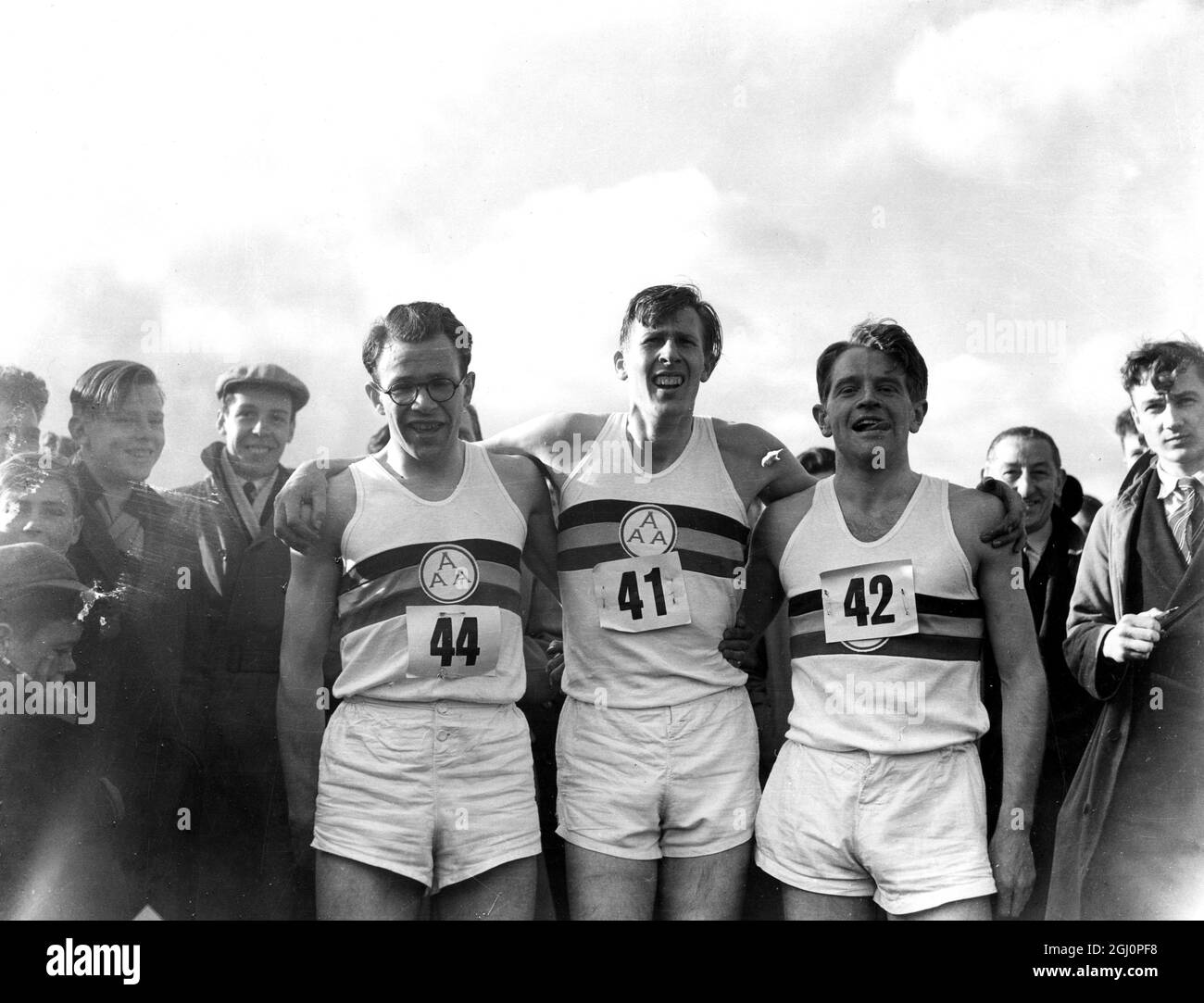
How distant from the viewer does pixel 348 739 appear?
289 cm

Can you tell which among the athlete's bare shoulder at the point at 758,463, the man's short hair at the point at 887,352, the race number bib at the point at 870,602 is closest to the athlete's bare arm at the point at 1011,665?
the race number bib at the point at 870,602

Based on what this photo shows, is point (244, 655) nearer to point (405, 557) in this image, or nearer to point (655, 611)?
point (405, 557)

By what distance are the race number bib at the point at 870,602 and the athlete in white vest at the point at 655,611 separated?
0.28 metres

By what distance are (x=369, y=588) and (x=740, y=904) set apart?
1.34 meters

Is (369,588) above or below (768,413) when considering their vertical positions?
below

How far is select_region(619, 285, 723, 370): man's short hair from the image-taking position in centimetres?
317

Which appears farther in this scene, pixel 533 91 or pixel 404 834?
pixel 533 91

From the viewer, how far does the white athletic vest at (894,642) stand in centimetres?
288

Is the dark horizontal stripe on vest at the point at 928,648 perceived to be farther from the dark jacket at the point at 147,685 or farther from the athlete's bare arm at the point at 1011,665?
the dark jacket at the point at 147,685

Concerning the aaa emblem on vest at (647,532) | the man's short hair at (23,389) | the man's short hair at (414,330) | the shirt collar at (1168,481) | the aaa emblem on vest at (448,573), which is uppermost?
the man's short hair at (414,330)

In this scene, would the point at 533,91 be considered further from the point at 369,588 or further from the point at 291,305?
the point at 369,588

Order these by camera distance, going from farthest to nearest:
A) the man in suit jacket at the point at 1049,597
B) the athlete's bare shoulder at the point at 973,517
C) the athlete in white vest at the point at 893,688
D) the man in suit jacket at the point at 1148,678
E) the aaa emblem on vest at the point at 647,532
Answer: the man in suit jacket at the point at 1049,597
the man in suit jacket at the point at 1148,678
the aaa emblem on vest at the point at 647,532
the athlete's bare shoulder at the point at 973,517
the athlete in white vest at the point at 893,688

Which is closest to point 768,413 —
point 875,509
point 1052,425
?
point 875,509

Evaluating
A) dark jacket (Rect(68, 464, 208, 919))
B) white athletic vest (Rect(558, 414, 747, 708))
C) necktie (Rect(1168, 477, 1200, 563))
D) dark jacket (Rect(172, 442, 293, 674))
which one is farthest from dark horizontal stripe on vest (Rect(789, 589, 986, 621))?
dark jacket (Rect(68, 464, 208, 919))
